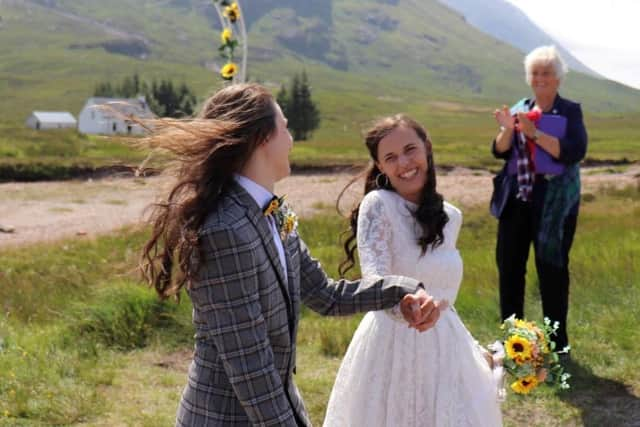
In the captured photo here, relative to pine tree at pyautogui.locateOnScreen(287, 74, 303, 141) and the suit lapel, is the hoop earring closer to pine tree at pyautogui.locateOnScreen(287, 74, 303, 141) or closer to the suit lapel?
the suit lapel

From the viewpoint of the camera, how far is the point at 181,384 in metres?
5.98

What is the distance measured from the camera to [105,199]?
22.9m

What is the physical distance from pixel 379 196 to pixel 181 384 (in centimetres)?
291

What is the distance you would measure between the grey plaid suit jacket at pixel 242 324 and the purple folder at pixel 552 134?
364 cm

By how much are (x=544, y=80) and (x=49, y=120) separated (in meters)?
122

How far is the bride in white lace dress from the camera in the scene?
3.54 meters

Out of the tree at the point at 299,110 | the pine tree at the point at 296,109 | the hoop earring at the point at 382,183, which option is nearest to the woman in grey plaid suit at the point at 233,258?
the hoop earring at the point at 382,183

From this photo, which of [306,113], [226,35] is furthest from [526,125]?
[306,113]

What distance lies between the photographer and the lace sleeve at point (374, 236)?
353 cm

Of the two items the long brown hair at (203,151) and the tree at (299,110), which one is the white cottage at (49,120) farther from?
the long brown hair at (203,151)

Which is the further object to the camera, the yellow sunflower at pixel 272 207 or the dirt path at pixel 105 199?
the dirt path at pixel 105 199

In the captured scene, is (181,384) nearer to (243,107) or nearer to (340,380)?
(340,380)

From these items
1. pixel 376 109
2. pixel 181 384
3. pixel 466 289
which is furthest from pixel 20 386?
pixel 376 109

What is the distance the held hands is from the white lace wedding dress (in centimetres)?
64
